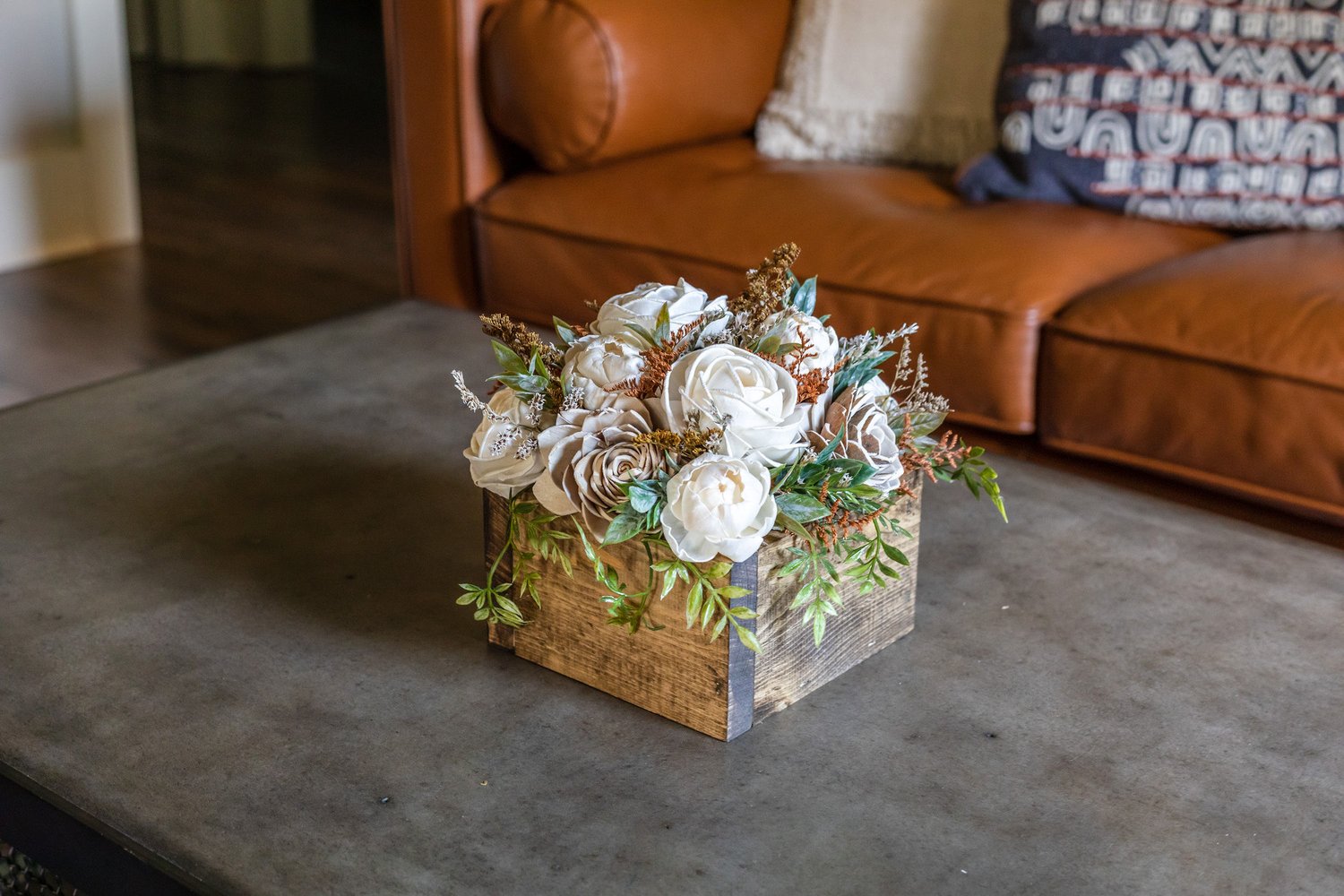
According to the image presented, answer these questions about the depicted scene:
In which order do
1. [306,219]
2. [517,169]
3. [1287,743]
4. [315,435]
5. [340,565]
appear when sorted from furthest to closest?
[306,219] < [517,169] < [315,435] < [340,565] < [1287,743]

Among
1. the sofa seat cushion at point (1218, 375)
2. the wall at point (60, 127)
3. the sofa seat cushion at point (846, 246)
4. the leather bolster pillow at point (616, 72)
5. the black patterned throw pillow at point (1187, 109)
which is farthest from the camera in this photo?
the wall at point (60, 127)

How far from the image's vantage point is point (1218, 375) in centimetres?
139

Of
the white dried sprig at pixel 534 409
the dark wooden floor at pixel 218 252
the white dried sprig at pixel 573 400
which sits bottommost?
the dark wooden floor at pixel 218 252

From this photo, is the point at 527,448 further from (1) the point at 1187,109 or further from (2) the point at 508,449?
(1) the point at 1187,109

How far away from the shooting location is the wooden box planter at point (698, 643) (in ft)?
2.75

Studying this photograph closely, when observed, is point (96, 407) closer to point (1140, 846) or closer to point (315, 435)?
point (315, 435)

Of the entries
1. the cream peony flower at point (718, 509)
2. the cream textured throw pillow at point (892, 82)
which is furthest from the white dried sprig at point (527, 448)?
the cream textured throw pillow at point (892, 82)

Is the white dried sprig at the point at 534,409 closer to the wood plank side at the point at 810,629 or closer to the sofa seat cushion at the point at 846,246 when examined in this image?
the wood plank side at the point at 810,629

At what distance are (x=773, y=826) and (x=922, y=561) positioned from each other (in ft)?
1.27

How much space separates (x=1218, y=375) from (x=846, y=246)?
1.61 ft

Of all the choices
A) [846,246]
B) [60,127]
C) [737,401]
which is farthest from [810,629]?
[60,127]

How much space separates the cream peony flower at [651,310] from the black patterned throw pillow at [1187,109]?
40.8 inches

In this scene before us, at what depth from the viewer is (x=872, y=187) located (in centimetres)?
184

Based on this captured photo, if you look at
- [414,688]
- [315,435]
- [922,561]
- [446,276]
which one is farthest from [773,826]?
[446,276]
